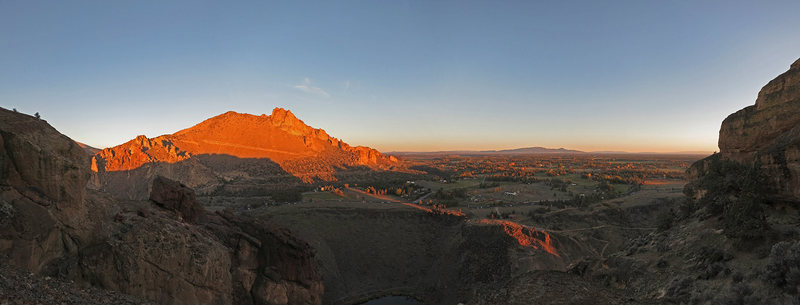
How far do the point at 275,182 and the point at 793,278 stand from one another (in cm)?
8221

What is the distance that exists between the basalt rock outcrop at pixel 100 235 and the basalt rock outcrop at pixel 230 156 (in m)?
50.6

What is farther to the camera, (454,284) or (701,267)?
(454,284)

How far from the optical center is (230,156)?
100 meters

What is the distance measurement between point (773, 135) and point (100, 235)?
1171 inches

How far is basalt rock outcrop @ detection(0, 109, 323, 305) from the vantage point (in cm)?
1034

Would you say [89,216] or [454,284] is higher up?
[89,216]

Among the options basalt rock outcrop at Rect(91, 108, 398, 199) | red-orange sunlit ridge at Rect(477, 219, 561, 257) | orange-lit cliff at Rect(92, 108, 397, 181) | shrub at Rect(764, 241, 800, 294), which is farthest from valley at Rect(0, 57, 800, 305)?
orange-lit cliff at Rect(92, 108, 397, 181)

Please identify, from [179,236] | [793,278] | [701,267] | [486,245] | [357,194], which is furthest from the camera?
[357,194]

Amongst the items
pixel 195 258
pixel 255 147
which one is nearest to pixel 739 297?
pixel 195 258

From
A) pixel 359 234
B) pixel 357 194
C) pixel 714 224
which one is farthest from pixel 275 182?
pixel 714 224

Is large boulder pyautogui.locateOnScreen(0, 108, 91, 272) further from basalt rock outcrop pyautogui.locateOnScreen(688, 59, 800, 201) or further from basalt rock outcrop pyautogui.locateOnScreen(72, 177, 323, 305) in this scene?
basalt rock outcrop pyautogui.locateOnScreen(688, 59, 800, 201)

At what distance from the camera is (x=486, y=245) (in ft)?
105

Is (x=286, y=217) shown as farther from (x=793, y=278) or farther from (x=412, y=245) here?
(x=793, y=278)

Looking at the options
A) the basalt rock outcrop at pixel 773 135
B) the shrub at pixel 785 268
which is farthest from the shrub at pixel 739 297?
the basalt rock outcrop at pixel 773 135
